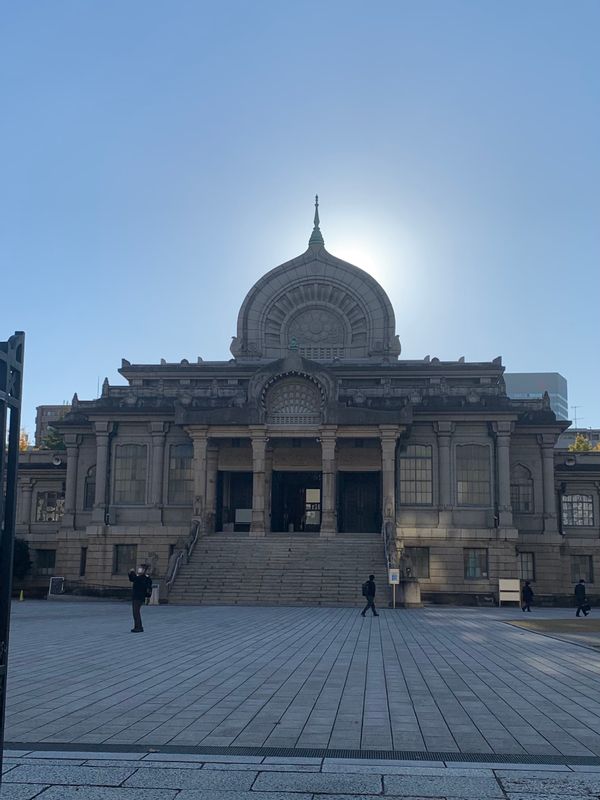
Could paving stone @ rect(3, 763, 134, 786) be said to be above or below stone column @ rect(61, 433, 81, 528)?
below

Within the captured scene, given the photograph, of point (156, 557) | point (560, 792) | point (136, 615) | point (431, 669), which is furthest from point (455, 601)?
point (560, 792)

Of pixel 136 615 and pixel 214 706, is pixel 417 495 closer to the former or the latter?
pixel 136 615

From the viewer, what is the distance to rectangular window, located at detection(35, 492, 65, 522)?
5572 cm

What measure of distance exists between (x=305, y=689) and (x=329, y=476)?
3138 centimetres

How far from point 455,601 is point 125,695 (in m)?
34.5

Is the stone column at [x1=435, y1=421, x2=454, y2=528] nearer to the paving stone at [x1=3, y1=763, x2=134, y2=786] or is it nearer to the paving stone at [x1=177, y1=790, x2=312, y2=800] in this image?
the paving stone at [x1=3, y1=763, x2=134, y2=786]

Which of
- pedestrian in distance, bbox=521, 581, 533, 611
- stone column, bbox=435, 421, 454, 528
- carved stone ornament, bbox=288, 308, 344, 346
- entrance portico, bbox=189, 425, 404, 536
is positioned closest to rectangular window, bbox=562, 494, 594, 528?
stone column, bbox=435, 421, 454, 528

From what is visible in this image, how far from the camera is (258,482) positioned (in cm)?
4594

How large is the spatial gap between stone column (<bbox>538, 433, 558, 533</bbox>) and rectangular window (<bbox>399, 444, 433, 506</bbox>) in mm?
6798

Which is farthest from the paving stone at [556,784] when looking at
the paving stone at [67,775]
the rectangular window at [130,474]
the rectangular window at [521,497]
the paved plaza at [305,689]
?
the rectangular window at [130,474]

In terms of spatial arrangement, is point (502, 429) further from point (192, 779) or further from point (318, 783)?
point (192, 779)

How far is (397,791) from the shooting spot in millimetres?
8203

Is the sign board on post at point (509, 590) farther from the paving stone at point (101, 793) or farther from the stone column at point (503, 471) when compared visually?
the paving stone at point (101, 793)

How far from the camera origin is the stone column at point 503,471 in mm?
47000
